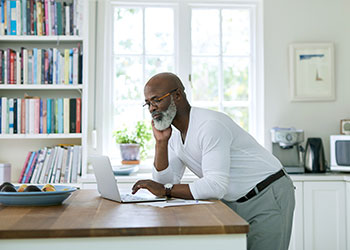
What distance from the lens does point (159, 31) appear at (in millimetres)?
4074

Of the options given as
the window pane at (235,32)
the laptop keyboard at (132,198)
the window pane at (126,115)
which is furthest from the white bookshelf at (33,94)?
the laptop keyboard at (132,198)

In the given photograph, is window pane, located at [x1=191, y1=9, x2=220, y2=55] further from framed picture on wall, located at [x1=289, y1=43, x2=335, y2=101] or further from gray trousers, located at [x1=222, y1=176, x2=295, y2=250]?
gray trousers, located at [x1=222, y1=176, x2=295, y2=250]

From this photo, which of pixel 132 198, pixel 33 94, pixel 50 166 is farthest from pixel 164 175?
pixel 33 94

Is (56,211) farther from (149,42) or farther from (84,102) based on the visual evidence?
(149,42)

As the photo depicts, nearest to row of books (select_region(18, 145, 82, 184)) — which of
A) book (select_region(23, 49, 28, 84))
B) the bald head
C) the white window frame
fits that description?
the white window frame

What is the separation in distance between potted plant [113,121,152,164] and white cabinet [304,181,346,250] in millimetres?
1424

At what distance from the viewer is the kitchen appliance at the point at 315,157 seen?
363 cm

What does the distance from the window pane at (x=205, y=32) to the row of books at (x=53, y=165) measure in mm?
1474

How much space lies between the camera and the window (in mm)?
4027

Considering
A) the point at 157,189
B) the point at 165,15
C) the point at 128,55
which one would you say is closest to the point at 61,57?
the point at 128,55

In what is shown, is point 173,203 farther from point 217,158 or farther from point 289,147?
point 289,147

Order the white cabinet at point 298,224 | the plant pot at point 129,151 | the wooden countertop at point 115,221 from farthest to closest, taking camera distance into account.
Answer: the plant pot at point 129,151 → the white cabinet at point 298,224 → the wooden countertop at point 115,221

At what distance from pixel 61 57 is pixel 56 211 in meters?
2.31

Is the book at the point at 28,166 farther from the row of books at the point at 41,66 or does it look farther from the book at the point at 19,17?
the book at the point at 19,17
